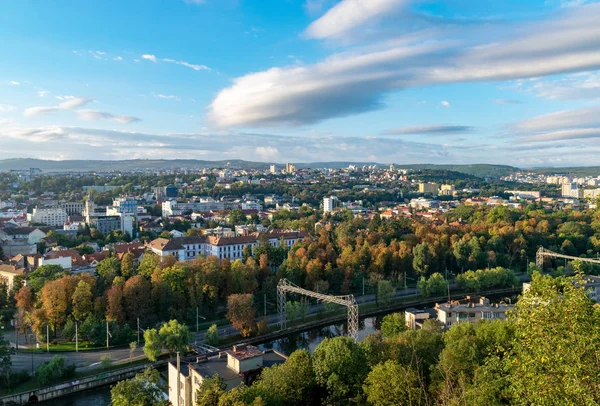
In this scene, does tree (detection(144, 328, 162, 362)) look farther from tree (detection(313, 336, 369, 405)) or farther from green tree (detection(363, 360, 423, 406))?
green tree (detection(363, 360, 423, 406))

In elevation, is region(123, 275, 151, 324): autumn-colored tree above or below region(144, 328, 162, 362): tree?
above

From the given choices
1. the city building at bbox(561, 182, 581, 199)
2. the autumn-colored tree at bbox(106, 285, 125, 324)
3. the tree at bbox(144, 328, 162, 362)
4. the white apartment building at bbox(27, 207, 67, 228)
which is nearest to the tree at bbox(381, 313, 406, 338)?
the tree at bbox(144, 328, 162, 362)

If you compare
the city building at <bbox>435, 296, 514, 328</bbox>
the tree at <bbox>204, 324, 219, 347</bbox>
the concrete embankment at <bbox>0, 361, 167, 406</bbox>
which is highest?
the city building at <bbox>435, 296, 514, 328</bbox>

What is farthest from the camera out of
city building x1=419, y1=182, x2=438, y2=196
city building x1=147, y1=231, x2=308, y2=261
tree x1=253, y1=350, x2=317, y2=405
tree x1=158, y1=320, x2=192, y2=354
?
city building x1=419, y1=182, x2=438, y2=196

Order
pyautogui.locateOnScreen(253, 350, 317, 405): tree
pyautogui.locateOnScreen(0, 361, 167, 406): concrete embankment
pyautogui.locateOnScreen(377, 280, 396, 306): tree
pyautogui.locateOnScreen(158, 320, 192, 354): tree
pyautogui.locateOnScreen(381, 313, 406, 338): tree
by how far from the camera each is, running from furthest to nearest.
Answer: pyautogui.locateOnScreen(377, 280, 396, 306): tree
pyautogui.locateOnScreen(381, 313, 406, 338): tree
pyautogui.locateOnScreen(158, 320, 192, 354): tree
pyautogui.locateOnScreen(0, 361, 167, 406): concrete embankment
pyautogui.locateOnScreen(253, 350, 317, 405): tree

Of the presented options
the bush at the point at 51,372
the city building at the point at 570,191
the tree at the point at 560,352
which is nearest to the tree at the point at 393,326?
the bush at the point at 51,372

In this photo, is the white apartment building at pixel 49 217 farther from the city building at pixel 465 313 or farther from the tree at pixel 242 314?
the city building at pixel 465 313

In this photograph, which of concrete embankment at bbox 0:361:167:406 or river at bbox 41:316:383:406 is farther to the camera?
river at bbox 41:316:383:406

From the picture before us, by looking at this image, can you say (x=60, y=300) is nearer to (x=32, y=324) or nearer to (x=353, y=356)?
(x=32, y=324)
